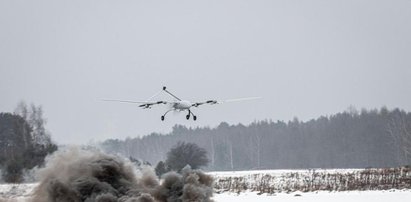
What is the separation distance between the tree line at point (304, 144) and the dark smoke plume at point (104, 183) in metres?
83.5

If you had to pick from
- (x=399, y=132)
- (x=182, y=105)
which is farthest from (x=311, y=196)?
(x=399, y=132)

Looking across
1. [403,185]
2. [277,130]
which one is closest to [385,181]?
[403,185]

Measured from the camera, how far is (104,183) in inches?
529

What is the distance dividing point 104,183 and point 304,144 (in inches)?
4965

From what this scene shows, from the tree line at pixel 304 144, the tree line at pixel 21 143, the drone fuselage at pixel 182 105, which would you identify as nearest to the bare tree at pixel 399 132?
the tree line at pixel 304 144

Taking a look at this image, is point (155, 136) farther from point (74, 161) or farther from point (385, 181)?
point (74, 161)

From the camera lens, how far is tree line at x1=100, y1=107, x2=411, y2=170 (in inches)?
4444

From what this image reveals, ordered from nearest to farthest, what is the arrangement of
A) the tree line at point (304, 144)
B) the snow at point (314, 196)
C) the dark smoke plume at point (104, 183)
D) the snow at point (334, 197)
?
the dark smoke plume at point (104, 183) < the snow at point (314, 196) < the snow at point (334, 197) < the tree line at point (304, 144)

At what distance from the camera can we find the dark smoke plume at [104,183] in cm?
1329

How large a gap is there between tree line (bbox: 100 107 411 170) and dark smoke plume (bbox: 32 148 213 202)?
8346 centimetres

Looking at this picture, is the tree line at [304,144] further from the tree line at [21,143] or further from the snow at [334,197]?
the snow at [334,197]

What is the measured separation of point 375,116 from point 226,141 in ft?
117

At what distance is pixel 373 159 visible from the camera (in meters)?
112

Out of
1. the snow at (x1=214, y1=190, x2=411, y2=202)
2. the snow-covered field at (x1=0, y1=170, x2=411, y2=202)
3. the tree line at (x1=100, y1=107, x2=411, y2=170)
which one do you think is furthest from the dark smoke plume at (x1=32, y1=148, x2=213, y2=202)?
the tree line at (x1=100, y1=107, x2=411, y2=170)
